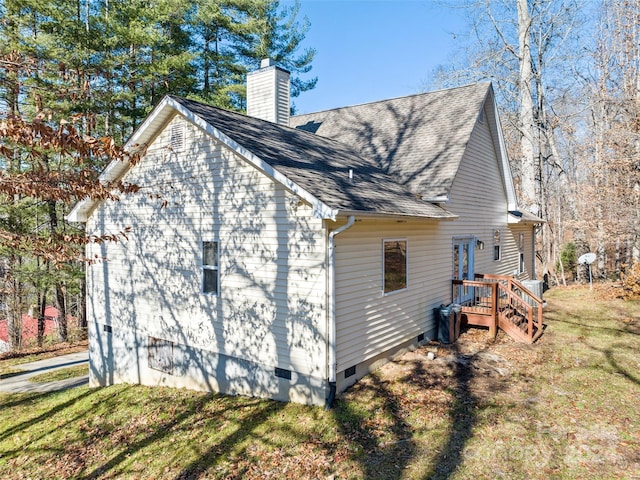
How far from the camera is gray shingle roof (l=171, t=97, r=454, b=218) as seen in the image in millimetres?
7281

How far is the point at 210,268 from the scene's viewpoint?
8.62 meters

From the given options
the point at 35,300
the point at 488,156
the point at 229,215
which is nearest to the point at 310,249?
the point at 229,215

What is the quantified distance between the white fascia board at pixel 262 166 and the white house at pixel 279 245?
0.11ft

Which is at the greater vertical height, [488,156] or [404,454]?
[488,156]

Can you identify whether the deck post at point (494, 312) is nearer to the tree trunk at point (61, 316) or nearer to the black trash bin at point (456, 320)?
the black trash bin at point (456, 320)

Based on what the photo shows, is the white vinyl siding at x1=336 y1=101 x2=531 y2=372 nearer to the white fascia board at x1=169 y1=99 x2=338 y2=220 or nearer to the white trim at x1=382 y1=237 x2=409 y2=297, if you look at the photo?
the white trim at x1=382 y1=237 x2=409 y2=297

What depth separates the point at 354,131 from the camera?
13773 mm

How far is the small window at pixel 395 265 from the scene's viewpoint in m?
8.31

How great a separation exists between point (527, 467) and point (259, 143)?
704 cm

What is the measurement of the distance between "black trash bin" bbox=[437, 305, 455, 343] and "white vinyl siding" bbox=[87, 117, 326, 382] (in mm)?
4221

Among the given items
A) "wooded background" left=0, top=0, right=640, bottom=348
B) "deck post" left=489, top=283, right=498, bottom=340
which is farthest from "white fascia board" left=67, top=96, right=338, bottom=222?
"deck post" left=489, top=283, right=498, bottom=340

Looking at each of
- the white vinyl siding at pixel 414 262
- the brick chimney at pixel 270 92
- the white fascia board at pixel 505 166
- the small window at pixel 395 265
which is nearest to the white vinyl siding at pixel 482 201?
the white vinyl siding at pixel 414 262

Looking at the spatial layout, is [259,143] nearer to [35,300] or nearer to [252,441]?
[252,441]

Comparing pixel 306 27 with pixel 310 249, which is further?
pixel 306 27
